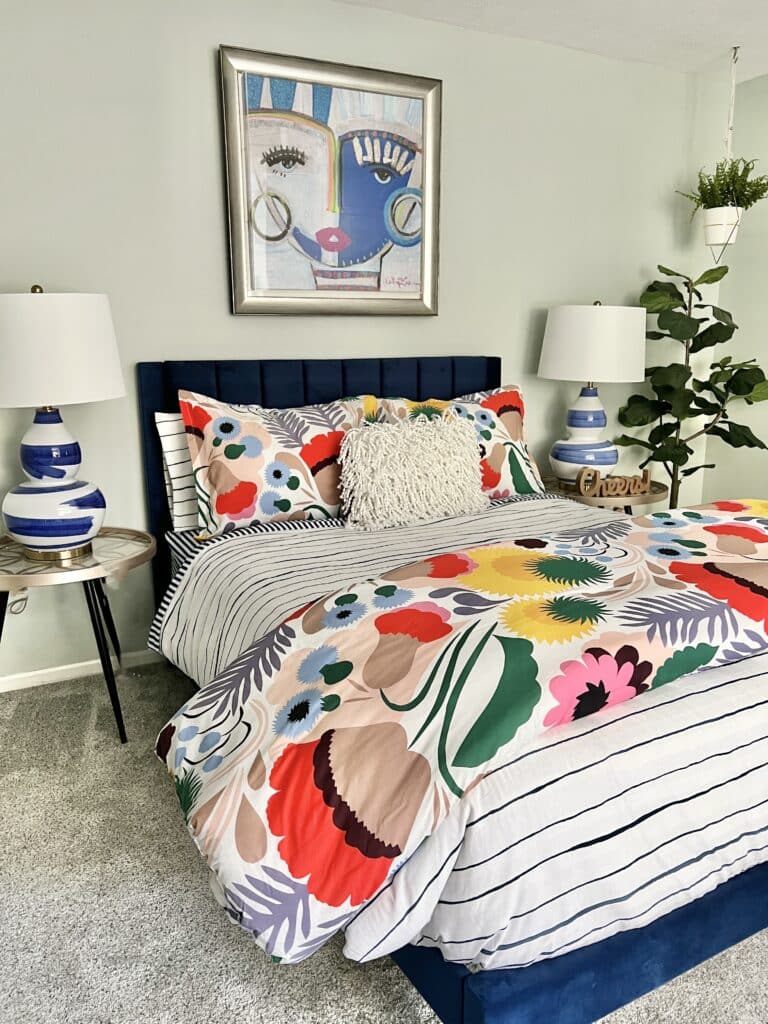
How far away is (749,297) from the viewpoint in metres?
→ 4.02

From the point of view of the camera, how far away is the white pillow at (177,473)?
9.18ft

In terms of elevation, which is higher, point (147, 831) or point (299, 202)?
point (299, 202)

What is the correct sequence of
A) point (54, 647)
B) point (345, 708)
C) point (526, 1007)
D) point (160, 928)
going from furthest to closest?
1. point (54, 647)
2. point (160, 928)
3. point (345, 708)
4. point (526, 1007)

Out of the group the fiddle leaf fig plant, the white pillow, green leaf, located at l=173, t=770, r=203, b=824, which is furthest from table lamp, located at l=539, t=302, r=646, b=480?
green leaf, located at l=173, t=770, r=203, b=824

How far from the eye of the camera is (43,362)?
225cm

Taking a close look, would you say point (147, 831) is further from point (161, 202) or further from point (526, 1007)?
point (161, 202)

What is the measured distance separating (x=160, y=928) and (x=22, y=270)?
2021 millimetres

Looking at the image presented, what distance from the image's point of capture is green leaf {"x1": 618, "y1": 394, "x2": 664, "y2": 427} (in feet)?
12.6

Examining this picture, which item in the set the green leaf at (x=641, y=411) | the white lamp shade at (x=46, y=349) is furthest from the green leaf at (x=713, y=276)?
the white lamp shade at (x=46, y=349)

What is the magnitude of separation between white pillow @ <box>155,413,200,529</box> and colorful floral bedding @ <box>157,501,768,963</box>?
125 centimetres

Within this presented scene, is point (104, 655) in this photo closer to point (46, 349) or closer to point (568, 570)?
point (46, 349)

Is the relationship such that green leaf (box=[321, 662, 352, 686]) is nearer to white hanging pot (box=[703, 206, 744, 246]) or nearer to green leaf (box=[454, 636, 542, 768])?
green leaf (box=[454, 636, 542, 768])

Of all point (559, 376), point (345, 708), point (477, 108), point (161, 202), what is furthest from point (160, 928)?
point (477, 108)

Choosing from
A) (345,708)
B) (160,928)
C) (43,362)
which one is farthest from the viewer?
(43,362)
